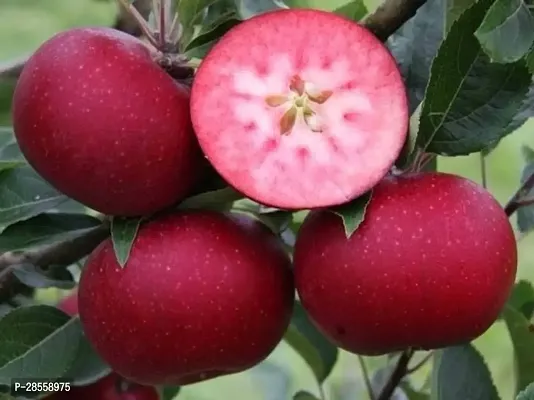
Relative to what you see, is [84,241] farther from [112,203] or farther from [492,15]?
[492,15]

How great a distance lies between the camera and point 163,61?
0.59 metres

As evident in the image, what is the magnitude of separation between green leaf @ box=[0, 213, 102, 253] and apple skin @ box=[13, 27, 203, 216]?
0.09 meters

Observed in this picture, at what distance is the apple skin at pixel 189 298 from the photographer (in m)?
0.58

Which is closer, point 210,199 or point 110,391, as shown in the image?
point 210,199

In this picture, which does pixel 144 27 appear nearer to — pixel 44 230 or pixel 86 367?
pixel 44 230

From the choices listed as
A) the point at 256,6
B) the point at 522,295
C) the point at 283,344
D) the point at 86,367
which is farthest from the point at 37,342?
the point at 283,344

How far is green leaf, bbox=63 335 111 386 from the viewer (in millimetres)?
732

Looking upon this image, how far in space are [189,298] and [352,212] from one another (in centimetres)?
10

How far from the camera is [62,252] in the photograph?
74 cm

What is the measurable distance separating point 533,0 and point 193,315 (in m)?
0.25

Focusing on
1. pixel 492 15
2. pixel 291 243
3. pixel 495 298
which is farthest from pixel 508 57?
pixel 291 243

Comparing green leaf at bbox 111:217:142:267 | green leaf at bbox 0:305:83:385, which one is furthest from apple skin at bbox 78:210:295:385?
green leaf at bbox 0:305:83:385

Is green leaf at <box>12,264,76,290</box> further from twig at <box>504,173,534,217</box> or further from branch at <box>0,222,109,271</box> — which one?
twig at <box>504,173,534,217</box>

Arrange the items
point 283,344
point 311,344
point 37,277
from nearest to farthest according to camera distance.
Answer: point 37,277 → point 311,344 → point 283,344
